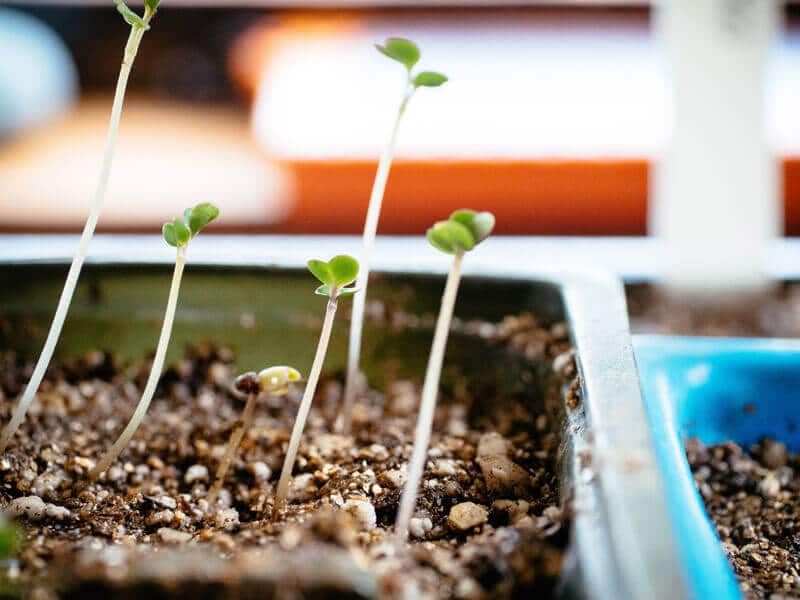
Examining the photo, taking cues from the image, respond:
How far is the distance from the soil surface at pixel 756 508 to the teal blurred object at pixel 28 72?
2218 millimetres

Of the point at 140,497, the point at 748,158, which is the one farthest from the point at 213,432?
the point at 748,158

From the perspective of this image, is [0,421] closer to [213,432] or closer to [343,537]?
[213,432]

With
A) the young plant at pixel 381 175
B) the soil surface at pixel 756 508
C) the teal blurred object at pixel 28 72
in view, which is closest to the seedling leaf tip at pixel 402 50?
the young plant at pixel 381 175

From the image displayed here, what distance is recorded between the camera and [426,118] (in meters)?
1.79

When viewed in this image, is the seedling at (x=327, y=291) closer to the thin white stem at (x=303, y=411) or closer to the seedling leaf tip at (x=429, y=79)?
the thin white stem at (x=303, y=411)

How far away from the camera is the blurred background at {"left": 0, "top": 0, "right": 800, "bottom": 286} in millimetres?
1185

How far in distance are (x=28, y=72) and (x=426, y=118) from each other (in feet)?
4.31

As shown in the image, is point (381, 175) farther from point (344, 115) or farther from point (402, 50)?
point (344, 115)

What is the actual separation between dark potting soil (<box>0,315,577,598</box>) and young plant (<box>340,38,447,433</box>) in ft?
0.22

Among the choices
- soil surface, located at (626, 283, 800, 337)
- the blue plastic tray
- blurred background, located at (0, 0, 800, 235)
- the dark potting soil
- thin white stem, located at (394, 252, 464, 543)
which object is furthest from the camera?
blurred background, located at (0, 0, 800, 235)

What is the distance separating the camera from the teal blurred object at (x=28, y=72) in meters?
2.17

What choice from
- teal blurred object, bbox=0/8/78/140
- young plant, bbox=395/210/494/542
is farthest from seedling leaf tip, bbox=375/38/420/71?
teal blurred object, bbox=0/8/78/140

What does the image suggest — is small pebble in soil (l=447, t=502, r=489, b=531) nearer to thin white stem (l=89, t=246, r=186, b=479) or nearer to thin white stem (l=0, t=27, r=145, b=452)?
thin white stem (l=89, t=246, r=186, b=479)

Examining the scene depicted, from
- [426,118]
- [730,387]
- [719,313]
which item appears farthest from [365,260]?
[426,118]
